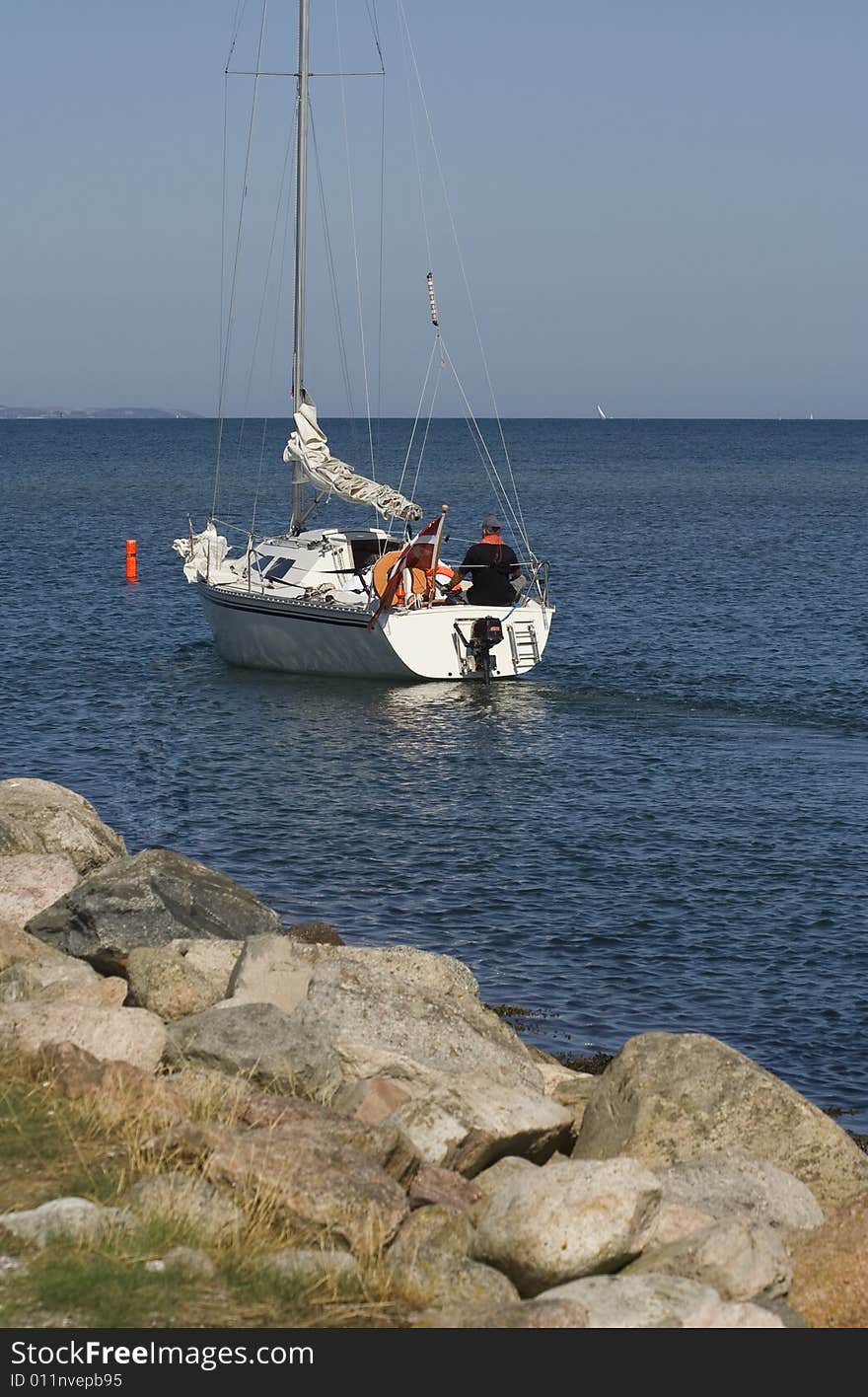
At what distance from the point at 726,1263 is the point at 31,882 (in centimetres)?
809

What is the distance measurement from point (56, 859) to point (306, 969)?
419 cm

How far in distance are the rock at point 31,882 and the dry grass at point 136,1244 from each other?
182 inches

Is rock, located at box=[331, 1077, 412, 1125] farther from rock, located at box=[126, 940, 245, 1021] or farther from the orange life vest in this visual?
the orange life vest

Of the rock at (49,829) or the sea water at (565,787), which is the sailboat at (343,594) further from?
the rock at (49,829)

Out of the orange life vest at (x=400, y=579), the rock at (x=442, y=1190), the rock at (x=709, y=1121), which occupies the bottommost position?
the rock at (x=709, y=1121)

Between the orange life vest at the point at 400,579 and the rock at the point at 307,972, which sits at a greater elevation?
the orange life vest at the point at 400,579

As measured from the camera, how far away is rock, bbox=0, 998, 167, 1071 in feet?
32.7

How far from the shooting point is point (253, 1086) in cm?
985

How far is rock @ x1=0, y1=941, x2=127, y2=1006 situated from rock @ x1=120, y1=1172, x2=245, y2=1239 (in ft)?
8.45

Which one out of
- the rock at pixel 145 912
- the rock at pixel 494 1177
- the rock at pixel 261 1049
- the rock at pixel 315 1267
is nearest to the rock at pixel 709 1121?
the rock at pixel 494 1177

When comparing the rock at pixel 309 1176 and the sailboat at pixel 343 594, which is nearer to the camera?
the rock at pixel 309 1176

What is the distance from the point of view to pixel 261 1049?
33.3 feet

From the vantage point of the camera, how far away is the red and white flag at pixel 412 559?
30.1 m

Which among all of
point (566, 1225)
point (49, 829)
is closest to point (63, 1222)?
point (566, 1225)
